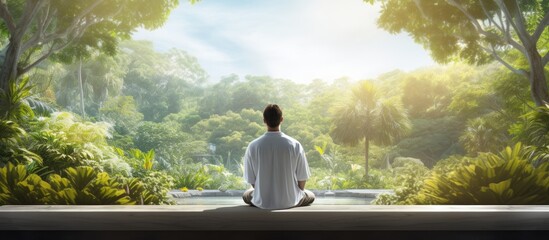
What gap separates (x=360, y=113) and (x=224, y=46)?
16.3 m

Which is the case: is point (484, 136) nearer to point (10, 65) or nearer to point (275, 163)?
point (10, 65)

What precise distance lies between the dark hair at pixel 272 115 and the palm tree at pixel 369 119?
51.0ft

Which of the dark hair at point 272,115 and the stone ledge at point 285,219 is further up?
the dark hair at point 272,115

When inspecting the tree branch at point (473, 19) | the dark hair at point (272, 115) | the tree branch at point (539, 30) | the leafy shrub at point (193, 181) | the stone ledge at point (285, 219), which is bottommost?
the leafy shrub at point (193, 181)

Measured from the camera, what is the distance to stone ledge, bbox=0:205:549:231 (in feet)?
10.1

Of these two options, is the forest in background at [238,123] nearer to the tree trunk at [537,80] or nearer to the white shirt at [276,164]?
the tree trunk at [537,80]

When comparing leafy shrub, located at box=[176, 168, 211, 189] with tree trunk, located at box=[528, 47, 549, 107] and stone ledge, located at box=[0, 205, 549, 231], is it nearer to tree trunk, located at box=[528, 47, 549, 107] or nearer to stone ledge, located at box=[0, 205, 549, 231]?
tree trunk, located at box=[528, 47, 549, 107]

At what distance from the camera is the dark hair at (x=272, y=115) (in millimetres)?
3273

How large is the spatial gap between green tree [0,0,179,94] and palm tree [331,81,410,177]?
337 inches

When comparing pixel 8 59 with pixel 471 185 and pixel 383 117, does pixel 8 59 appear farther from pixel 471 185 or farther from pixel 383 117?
pixel 383 117

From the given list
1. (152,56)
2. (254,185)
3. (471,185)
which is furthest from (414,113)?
(254,185)

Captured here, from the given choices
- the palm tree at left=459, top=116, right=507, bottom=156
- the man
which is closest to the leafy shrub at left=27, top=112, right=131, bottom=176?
the man

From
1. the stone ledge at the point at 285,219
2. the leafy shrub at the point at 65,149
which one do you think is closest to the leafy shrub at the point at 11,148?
the leafy shrub at the point at 65,149

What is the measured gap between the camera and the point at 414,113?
2547 centimetres
